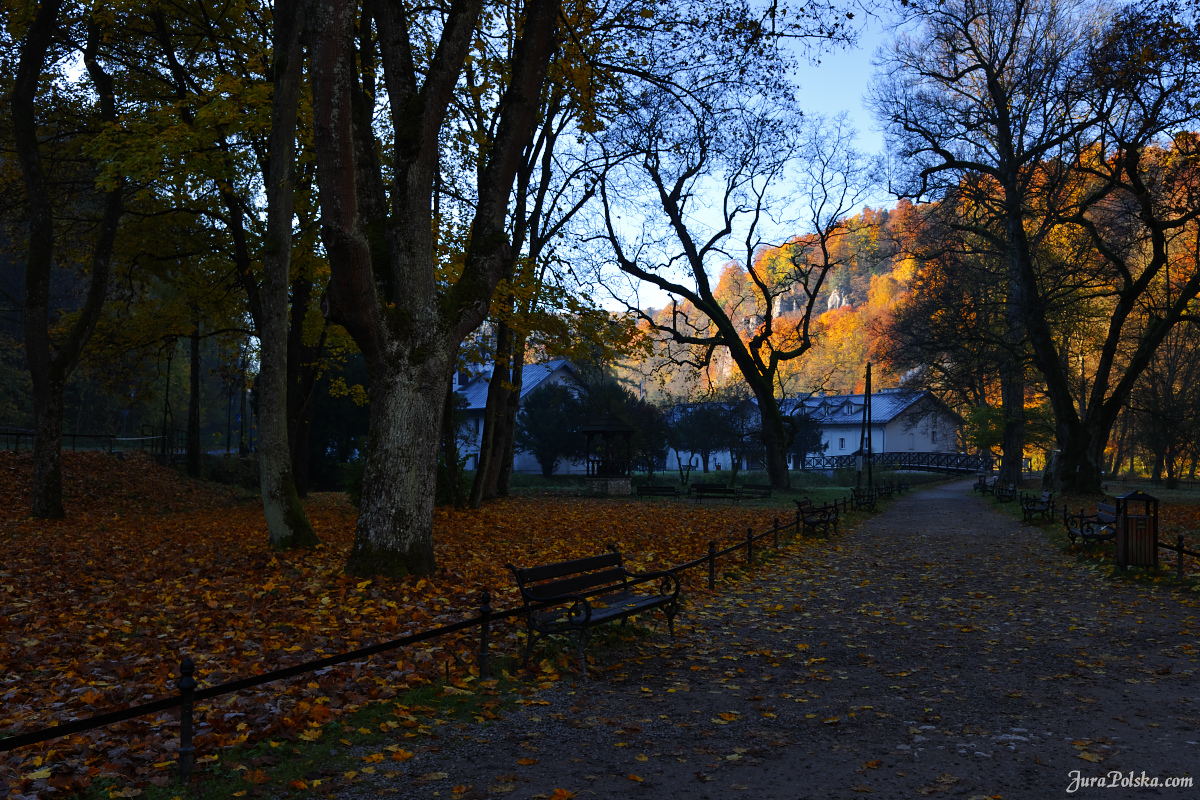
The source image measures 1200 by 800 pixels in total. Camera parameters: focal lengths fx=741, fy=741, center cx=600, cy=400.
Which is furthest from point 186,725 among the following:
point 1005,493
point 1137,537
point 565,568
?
point 1005,493

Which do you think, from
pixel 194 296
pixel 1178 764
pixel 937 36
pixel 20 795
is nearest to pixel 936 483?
pixel 937 36

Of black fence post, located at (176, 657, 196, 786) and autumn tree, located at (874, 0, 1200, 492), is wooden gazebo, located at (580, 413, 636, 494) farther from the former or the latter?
black fence post, located at (176, 657, 196, 786)

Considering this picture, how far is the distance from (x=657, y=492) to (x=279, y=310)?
1986cm

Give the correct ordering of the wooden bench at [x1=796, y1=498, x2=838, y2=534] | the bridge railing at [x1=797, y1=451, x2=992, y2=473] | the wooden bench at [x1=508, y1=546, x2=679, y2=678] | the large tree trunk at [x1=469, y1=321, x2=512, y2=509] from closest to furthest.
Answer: the wooden bench at [x1=508, y1=546, x2=679, y2=678] → the wooden bench at [x1=796, y1=498, x2=838, y2=534] → the large tree trunk at [x1=469, y1=321, x2=512, y2=509] → the bridge railing at [x1=797, y1=451, x2=992, y2=473]

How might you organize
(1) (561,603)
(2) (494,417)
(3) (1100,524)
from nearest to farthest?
1. (1) (561,603)
2. (3) (1100,524)
3. (2) (494,417)

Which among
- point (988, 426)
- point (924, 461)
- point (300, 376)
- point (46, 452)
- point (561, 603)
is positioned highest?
point (300, 376)

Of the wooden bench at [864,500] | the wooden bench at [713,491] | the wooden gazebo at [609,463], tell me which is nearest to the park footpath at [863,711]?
the wooden bench at [864,500]

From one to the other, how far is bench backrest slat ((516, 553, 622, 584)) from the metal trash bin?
861cm

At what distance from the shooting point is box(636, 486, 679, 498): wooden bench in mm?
28828

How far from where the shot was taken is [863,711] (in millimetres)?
5453

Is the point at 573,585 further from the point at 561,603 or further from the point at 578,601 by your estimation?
the point at 578,601

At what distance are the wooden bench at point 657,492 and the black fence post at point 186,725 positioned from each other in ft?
82.5

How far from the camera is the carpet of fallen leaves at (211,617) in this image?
15.9 feet

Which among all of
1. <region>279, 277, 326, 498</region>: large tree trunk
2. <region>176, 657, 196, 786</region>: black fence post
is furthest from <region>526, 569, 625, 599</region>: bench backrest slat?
<region>279, 277, 326, 498</region>: large tree trunk
